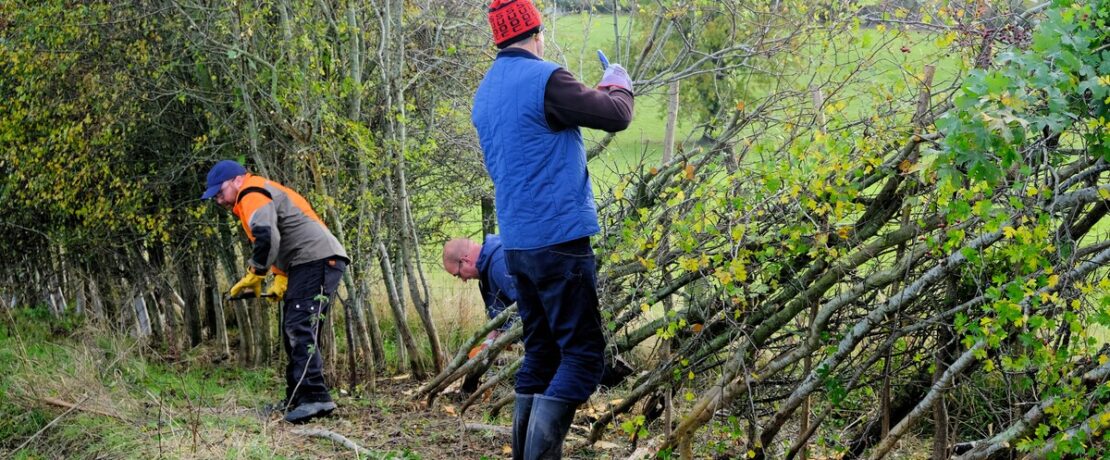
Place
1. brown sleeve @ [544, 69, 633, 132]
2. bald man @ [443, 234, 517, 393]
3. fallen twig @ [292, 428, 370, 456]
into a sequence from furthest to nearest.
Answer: bald man @ [443, 234, 517, 393] < fallen twig @ [292, 428, 370, 456] < brown sleeve @ [544, 69, 633, 132]

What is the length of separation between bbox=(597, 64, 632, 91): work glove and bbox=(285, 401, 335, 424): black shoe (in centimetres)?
→ 330

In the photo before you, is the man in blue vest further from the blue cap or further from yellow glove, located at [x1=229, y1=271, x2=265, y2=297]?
yellow glove, located at [x1=229, y1=271, x2=265, y2=297]

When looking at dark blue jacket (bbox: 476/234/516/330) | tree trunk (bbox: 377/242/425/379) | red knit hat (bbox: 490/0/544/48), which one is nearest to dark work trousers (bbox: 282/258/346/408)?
tree trunk (bbox: 377/242/425/379)

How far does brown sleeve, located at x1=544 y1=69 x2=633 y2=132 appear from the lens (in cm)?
405

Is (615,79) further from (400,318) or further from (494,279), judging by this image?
(400,318)

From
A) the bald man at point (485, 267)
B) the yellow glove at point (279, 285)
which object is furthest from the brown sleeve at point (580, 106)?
the yellow glove at point (279, 285)

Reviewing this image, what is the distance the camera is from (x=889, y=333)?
443cm

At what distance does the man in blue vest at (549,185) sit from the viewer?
13.5 feet

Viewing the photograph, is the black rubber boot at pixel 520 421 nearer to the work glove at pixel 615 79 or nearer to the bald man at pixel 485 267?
the work glove at pixel 615 79

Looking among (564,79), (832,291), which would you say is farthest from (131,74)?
(832,291)

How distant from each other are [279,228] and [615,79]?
318cm

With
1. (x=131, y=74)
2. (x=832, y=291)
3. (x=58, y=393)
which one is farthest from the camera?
(x=131, y=74)

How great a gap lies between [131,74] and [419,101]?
202 centimetres

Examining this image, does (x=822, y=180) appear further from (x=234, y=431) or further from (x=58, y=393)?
(x=58, y=393)
